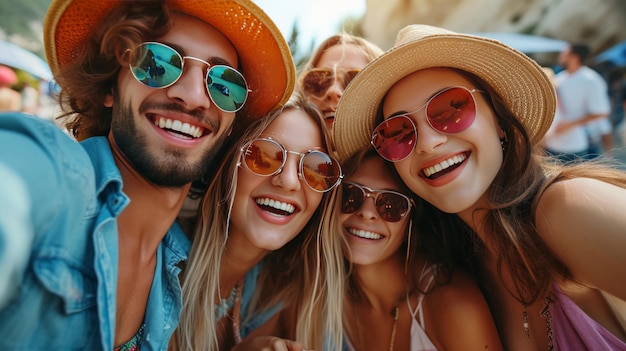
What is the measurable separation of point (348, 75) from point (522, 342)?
2.12 metres

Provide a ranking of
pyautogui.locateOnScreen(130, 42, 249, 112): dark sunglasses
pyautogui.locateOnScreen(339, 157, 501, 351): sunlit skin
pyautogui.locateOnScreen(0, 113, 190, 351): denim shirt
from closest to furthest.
→ pyautogui.locateOnScreen(0, 113, 190, 351): denim shirt, pyautogui.locateOnScreen(130, 42, 249, 112): dark sunglasses, pyautogui.locateOnScreen(339, 157, 501, 351): sunlit skin

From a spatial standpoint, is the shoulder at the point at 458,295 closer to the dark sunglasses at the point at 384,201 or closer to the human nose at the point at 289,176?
the dark sunglasses at the point at 384,201

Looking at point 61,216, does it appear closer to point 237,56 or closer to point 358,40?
point 237,56

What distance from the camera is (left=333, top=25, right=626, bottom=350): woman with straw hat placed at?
1.65 m

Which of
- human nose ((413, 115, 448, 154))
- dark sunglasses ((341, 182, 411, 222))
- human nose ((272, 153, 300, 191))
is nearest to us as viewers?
human nose ((413, 115, 448, 154))

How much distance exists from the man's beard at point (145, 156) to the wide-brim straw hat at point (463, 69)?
0.99 meters

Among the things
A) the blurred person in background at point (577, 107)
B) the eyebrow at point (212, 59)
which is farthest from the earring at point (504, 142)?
the blurred person in background at point (577, 107)

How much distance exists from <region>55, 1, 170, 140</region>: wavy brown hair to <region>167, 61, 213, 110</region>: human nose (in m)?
0.23

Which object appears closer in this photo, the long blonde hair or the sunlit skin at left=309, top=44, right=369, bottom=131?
the long blonde hair

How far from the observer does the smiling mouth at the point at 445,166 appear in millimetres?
1872

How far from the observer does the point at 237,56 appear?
2.00 metres

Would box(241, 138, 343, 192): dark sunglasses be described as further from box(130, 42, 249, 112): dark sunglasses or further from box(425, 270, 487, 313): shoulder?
box(425, 270, 487, 313): shoulder

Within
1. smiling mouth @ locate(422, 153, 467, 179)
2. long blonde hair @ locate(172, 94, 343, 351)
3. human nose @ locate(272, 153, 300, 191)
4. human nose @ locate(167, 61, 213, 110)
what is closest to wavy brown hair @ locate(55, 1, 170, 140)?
human nose @ locate(167, 61, 213, 110)

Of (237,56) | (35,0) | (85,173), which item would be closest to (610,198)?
(237,56)
